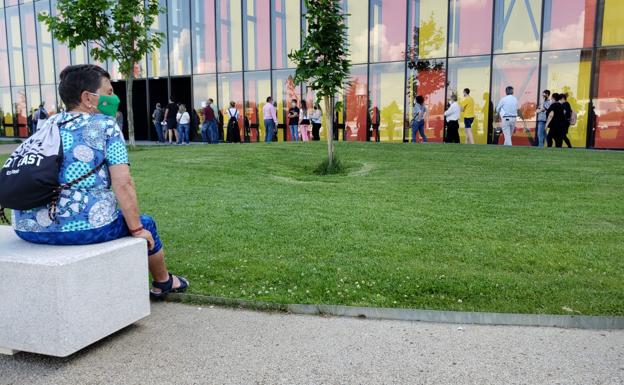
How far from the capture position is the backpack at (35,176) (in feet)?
10.5

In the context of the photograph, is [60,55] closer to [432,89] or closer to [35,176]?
[432,89]

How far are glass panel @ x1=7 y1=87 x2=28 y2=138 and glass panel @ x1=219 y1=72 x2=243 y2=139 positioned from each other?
1551 cm

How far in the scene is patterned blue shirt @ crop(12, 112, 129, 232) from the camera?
3.37 meters

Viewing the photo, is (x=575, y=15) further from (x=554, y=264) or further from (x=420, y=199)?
(x=554, y=264)

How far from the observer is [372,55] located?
72.4ft

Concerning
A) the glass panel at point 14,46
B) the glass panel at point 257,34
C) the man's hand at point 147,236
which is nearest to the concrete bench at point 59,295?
the man's hand at point 147,236

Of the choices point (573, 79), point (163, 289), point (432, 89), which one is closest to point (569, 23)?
point (573, 79)

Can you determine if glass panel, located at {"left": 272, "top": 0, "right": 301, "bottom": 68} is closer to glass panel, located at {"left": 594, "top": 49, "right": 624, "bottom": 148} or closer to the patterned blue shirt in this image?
glass panel, located at {"left": 594, "top": 49, "right": 624, "bottom": 148}

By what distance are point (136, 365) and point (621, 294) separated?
11.3 feet

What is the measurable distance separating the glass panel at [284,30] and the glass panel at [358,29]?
255 centimetres

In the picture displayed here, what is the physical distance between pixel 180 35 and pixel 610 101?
19049 mm

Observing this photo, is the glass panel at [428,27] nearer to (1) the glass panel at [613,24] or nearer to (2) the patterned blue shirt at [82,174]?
(1) the glass panel at [613,24]

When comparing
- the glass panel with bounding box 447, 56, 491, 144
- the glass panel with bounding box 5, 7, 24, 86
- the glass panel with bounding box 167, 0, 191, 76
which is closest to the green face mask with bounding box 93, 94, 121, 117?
the glass panel with bounding box 447, 56, 491, 144

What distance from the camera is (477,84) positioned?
20125 mm
